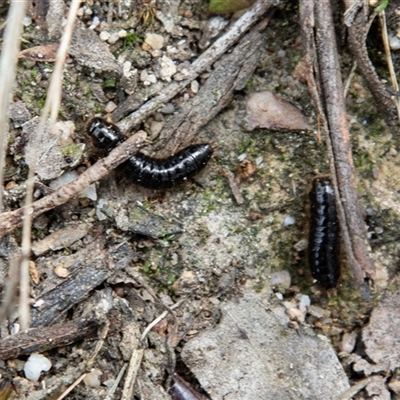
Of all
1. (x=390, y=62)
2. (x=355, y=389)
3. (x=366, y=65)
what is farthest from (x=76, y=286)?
(x=390, y=62)

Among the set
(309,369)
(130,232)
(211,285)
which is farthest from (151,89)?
(309,369)

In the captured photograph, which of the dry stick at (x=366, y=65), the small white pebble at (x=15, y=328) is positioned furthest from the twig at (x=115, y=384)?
the dry stick at (x=366, y=65)

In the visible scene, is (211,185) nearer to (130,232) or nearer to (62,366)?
(130,232)

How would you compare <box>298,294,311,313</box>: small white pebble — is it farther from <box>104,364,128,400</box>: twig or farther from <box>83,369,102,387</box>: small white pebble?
<box>83,369,102,387</box>: small white pebble

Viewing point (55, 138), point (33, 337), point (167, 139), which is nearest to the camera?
point (33, 337)

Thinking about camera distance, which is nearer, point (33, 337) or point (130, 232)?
point (33, 337)
